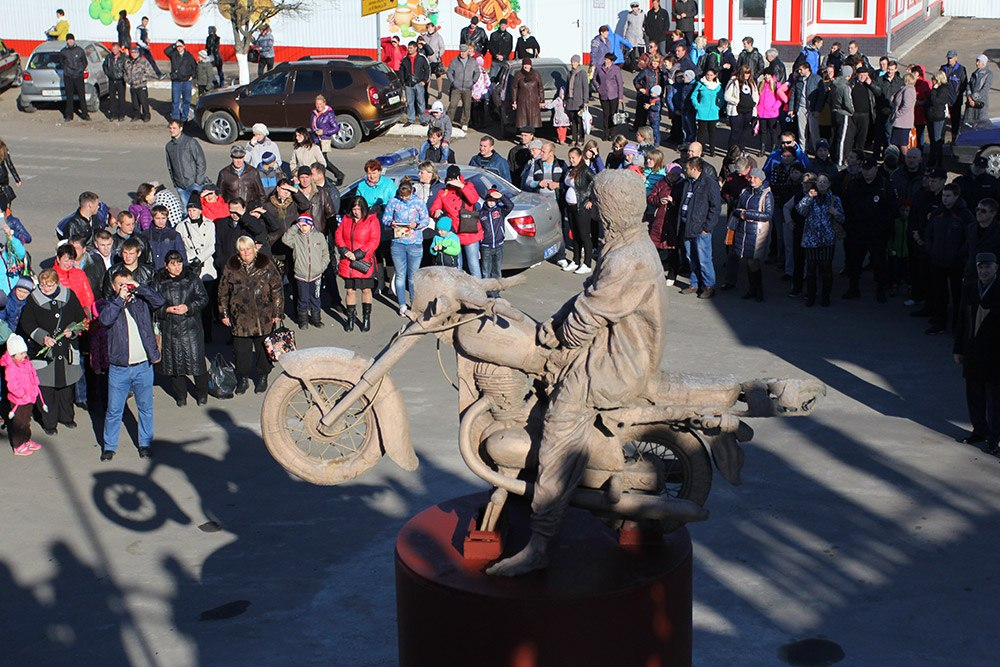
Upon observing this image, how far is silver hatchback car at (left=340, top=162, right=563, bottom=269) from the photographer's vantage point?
17109 mm

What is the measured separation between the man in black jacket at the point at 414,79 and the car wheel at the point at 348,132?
1.71 meters

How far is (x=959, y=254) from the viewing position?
14711 millimetres

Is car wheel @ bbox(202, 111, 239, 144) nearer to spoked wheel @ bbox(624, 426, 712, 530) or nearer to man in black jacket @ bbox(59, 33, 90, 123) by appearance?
man in black jacket @ bbox(59, 33, 90, 123)

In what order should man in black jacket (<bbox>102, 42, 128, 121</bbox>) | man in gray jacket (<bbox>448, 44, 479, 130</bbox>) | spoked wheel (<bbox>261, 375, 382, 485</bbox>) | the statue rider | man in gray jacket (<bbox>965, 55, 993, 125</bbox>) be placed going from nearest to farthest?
the statue rider → spoked wheel (<bbox>261, 375, 382, 485</bbox>) → man in gray jacket (<bbox>965, 55, 993, 125</bbox>) → man in gray jacket (<bbox>448, 44, 479, 130</bbox>) → man in black jacket (<bbox>102, 42, 128, 121</bbox>)

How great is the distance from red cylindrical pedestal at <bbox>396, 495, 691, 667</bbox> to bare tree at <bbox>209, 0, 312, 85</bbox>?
24386 millimetres

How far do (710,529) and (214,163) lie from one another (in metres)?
16.4

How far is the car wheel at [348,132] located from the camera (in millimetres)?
25703

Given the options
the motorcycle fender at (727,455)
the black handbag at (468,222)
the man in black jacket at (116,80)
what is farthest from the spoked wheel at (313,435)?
the man in black jacket at (116,80)

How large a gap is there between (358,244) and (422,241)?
0.94 metres

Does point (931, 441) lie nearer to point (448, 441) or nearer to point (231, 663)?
point (448, 441)

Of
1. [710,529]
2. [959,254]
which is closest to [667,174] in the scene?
[959,254]

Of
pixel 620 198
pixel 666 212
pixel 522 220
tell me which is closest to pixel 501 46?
pixel 522 220

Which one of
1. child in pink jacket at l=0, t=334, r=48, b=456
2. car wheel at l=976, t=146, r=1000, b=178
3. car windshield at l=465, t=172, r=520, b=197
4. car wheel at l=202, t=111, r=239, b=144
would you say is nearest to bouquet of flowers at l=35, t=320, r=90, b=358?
child in pink jacket at l=0, t=334, r=48, b=456

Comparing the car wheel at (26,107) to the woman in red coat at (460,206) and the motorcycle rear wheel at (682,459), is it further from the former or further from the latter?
the motorcycle rear wheel at (682,459)
